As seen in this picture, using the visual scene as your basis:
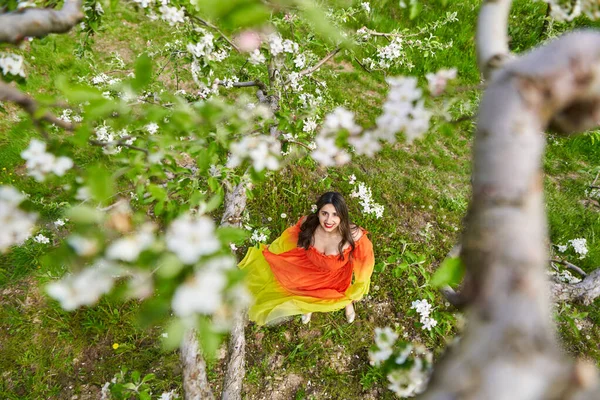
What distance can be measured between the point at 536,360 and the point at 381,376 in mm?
3759

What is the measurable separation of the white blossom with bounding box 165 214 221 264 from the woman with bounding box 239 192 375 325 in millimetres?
2982

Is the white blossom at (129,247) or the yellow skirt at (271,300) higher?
the white blossom at (129,247)

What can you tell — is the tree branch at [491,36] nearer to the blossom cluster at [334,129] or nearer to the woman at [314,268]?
the blossom cluster at [334,129]

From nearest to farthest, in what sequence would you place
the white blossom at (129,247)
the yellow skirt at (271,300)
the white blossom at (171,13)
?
the white blossom at (129,247) < the white blossom at (171,13) < the yellow skirt at (271,300)

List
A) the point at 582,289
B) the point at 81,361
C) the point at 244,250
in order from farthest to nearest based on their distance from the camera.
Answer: the point at 244,250 < the point at 582,289 < the point at 81,361

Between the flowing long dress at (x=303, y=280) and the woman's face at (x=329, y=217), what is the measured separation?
327 millimetres

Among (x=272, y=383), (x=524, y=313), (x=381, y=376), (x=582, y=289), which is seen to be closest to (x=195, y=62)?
(x=524, y=313)

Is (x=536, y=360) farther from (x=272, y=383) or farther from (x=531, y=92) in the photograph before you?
(x=272, y=383)

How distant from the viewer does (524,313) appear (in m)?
0.48

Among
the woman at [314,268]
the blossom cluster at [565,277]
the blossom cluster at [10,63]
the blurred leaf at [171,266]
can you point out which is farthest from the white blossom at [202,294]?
the blossom cluster at [565,277]

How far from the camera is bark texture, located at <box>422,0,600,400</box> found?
461 millimetres

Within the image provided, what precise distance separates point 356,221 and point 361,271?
1.02 meters

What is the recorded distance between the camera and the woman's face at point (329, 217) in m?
3.83

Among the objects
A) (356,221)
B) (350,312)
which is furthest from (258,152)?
(356,221)
